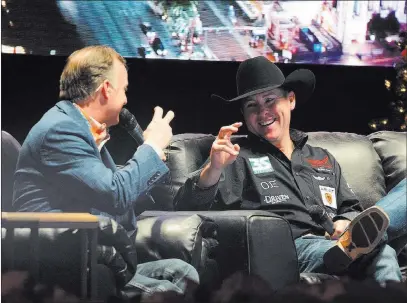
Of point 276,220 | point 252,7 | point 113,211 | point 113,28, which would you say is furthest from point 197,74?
point 113,211

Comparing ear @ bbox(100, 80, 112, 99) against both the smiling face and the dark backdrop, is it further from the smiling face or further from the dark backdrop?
the dark backdrop

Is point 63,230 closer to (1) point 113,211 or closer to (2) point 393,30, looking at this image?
(1) point 113,211

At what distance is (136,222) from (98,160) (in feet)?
0.91

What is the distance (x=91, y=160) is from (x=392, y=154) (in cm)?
150

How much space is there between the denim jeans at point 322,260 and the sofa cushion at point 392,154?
611mm

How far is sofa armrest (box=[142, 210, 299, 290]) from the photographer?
1.93m

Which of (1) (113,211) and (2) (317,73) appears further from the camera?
(2) (317,73)

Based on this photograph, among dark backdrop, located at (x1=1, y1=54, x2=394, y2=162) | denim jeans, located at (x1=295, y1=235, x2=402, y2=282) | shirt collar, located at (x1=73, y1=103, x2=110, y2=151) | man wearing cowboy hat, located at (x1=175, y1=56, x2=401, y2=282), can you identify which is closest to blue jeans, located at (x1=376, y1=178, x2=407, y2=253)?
denim jeans, located at (x1=295, y1=235, x2=402, y2=282)

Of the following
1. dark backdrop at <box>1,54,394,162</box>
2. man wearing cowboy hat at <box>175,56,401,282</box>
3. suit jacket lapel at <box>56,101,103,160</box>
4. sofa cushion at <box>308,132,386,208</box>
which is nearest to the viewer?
suit jacket lapel at <box>56,101,103,160</box>

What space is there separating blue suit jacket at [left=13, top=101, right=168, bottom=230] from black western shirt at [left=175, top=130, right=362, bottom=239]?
0.48m

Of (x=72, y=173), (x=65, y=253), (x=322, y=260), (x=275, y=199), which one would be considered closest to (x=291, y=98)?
(x=275, y=199)

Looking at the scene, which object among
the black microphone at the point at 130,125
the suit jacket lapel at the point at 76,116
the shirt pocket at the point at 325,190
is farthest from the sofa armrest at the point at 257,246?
the shirt pocket at the point at 325,190

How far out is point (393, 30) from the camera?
142 inches

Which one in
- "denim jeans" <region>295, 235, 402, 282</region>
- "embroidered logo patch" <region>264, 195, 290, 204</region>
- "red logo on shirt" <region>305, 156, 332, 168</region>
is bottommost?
"denim jeans" <region>295, 235, 402, 282</region>
